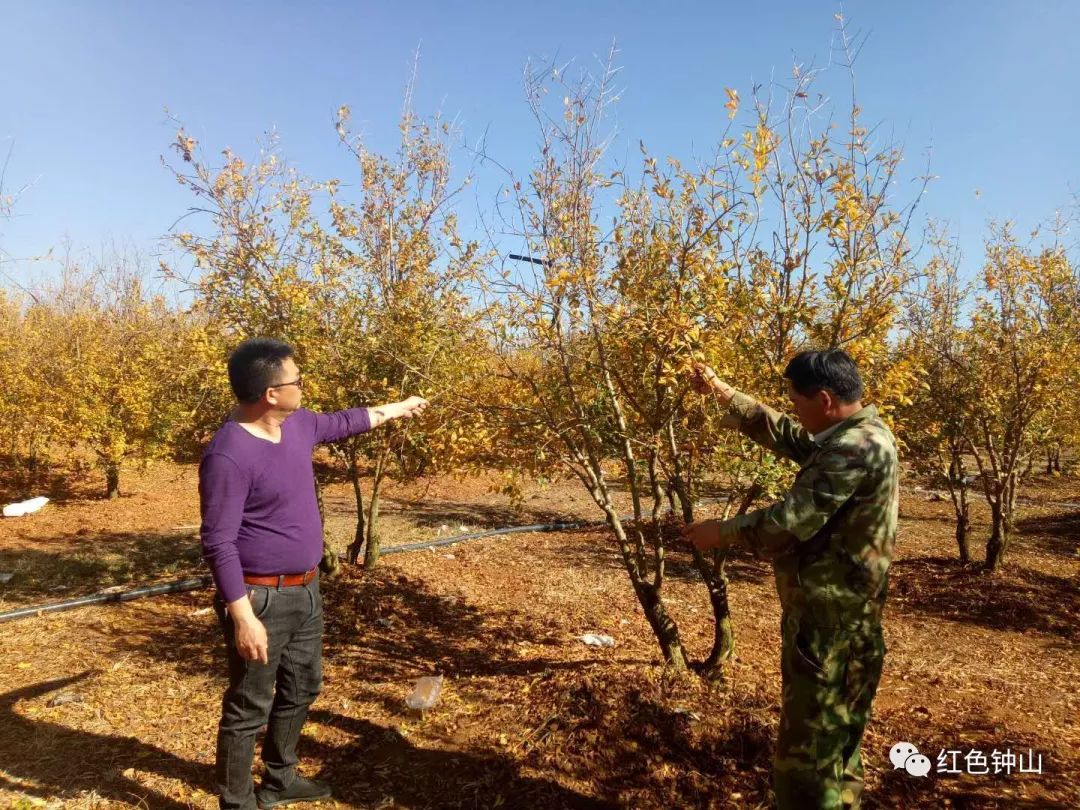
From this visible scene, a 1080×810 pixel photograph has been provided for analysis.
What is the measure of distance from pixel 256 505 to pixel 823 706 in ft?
7.51

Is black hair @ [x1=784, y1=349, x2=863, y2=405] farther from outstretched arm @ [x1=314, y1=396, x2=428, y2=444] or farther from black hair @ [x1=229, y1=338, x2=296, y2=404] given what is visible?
black hair @ [x1=229, y1=338, x2=296, y2=404]

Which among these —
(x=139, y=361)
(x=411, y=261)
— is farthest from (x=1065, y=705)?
(x=139, y=361)

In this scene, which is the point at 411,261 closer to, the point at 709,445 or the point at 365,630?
the point at 365,630

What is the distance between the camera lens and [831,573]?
2.21m

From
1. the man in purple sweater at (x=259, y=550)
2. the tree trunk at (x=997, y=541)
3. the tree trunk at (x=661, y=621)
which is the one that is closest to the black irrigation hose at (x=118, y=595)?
the man in purple sweater at (x=259, y=550)

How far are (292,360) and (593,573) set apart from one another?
5.96 meters

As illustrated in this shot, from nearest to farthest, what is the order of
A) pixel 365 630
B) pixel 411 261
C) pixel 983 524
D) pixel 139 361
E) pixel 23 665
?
pixel 23 665
pixel 365 630
pixel 411 261
pixel 983 524
pixel 139 361

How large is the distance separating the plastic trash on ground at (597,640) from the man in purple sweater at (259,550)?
9.25 ft

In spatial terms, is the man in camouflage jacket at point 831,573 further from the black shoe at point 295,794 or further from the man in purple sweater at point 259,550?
the black shoe at point 295,794

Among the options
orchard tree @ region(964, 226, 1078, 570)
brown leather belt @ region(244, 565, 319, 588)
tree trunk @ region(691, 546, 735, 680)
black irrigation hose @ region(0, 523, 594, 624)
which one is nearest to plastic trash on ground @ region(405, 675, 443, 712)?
brown leather belt @ region(244, 565, 319, 588)

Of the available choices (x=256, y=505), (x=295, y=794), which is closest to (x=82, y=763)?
(x=295, y=794)

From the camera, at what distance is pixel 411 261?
6.82 metres

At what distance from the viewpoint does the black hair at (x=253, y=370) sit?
→ 2498 millimetres

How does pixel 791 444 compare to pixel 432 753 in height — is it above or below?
above
